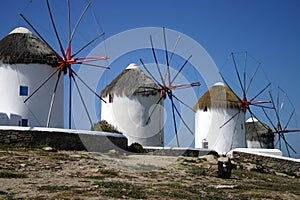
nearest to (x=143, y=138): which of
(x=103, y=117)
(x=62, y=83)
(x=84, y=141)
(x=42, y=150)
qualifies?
(x=103, y=117)

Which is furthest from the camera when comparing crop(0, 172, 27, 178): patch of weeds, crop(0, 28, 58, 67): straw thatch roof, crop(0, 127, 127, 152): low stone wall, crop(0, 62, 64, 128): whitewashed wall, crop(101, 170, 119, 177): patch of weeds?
crop(0, 28, 58, 67): straw thatch roof

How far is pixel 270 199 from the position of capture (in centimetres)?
1161

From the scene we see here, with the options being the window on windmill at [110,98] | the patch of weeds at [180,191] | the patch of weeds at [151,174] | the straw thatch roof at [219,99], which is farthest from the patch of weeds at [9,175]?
the straw thatch roof at [219,99]

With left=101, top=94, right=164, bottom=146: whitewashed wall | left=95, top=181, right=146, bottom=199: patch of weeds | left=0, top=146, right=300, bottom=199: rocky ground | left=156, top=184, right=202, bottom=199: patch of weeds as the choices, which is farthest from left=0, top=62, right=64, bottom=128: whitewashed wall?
left=156, top=184, right=202, bottom=199: patch of weeds

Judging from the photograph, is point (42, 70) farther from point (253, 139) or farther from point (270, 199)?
point (253, 139)

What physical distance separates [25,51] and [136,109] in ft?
30.4

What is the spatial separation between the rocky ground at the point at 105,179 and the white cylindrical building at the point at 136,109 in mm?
11644

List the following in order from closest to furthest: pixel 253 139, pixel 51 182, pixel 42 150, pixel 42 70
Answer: pixel 51 182
pixel 42 150
pixel 42 70
pixel 253 139

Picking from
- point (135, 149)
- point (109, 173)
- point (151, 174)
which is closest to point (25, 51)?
point (135, 149)

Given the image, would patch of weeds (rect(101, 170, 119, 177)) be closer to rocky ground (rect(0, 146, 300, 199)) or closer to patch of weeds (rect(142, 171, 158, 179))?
rocky ground (rect(0, 146, 300, 199))

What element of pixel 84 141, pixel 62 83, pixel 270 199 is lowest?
pixel 270 199

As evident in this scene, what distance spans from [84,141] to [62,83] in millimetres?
6068

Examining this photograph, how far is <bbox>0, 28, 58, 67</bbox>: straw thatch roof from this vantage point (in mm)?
23953

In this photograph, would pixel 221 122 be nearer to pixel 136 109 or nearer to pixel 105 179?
pixel 136 109
